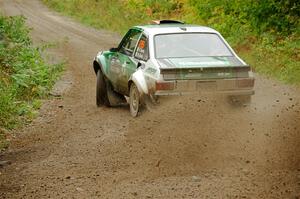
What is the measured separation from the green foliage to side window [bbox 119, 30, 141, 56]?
2299 mm

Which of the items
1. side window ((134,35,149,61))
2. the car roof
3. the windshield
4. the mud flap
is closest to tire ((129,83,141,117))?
side window ((134,35,149,61))

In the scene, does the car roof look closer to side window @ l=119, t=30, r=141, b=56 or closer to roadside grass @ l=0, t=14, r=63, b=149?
side window @ l=119, t=30, r=141, b=56

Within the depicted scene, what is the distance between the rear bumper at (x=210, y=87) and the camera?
8938 millimetres

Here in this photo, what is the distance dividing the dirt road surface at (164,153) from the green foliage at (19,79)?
0.45m

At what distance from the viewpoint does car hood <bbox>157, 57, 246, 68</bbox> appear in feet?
29.8

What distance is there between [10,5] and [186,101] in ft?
99.5

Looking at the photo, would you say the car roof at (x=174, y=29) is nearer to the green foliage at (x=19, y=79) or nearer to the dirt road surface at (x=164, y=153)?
the dirt road surface at (x=164, y=153)

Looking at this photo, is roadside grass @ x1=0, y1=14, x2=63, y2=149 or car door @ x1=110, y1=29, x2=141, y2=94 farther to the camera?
roadside grass @ x1=0, y1=14, x2=63, y2=149

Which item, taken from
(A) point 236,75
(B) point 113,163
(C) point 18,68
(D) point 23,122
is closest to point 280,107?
(A) point 236,75

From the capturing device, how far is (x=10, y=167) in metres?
7.76

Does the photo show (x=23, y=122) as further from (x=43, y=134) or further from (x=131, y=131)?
(x=131, y=131)

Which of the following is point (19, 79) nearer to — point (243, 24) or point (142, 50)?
point (142, 50)

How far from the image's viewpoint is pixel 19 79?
13.9 meters

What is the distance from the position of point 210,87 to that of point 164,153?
1836 millimetres
